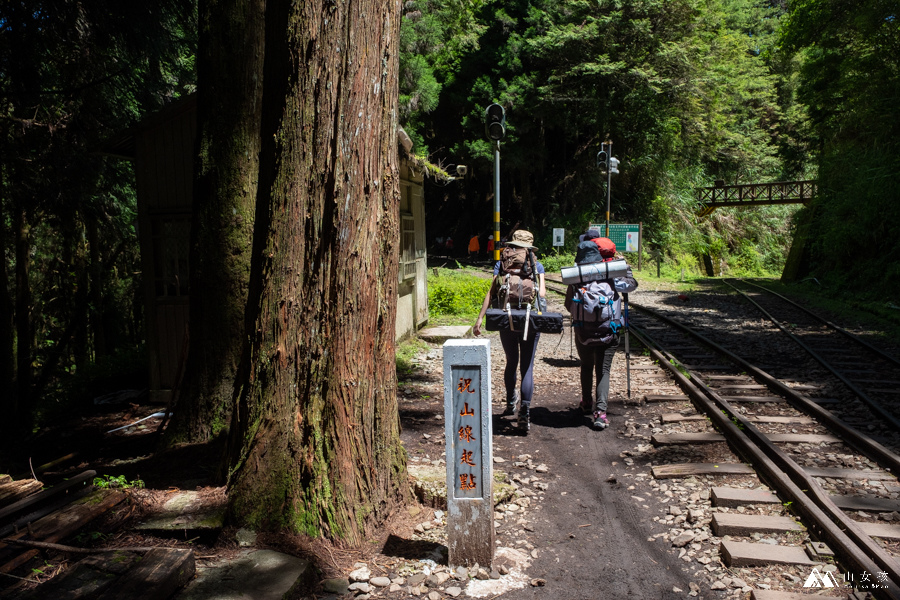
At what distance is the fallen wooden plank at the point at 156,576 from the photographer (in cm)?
282

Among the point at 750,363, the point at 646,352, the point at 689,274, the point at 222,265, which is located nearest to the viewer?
the point at 222,265

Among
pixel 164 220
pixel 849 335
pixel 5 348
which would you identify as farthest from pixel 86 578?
pixel 849 335

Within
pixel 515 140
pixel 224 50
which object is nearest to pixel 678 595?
pixel 224 50

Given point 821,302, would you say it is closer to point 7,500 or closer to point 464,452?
point 464,452

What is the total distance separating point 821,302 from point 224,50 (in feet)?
55.1

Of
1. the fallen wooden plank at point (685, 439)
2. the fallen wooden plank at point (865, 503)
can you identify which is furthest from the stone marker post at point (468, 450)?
the fallen wooden plank at point (685, 439)

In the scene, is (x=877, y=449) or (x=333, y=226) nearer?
(x=333, y=226)

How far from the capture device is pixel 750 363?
376 inches

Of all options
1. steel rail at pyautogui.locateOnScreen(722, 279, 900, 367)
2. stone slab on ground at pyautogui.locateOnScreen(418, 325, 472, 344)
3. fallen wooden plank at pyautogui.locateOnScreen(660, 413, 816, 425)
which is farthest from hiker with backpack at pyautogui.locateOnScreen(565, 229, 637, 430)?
steel rail at pyautogui.locateOnScreen(722, 279, 900, 367)

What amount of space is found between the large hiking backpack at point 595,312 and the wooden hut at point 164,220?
15.8ft

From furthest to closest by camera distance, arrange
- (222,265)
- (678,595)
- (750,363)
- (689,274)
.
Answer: (689,274), (750,363), (222,265), (678,595)

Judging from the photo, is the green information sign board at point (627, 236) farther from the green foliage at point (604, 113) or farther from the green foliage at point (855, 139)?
the green foliage at point (604, 113)

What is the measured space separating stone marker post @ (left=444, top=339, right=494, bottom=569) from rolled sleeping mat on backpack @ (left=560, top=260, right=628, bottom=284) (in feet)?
8.92

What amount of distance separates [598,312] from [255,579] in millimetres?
4062
